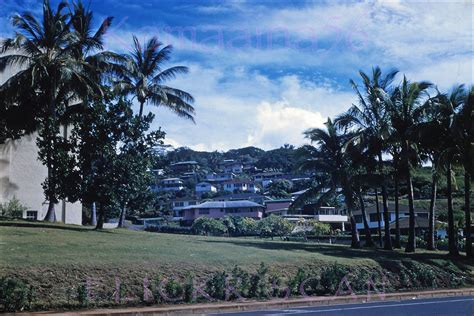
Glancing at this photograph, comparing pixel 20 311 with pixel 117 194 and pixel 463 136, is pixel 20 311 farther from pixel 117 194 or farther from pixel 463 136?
pixel 463 136

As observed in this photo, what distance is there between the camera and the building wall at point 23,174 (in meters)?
30.7

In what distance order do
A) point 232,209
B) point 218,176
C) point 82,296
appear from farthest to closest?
point 218,176
point 232,209
point 82,296

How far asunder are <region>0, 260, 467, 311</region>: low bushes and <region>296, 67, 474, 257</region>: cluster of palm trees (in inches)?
264

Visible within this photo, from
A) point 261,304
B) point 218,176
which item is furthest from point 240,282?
point 218,176

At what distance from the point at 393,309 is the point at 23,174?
81.9 ft

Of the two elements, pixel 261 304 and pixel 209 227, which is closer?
pixel 261 304

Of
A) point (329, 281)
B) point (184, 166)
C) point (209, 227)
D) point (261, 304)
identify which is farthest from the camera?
point (184, 166)

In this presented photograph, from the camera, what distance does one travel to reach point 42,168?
32281mm

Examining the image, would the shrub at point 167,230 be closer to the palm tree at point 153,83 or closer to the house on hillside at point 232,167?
the palm tree at point 153,83

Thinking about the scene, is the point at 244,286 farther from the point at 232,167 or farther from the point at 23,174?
the point at 232,167

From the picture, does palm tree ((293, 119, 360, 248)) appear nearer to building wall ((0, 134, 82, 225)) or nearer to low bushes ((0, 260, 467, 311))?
low bushes ((0, 260, 467, 311))

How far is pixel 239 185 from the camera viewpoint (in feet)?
337

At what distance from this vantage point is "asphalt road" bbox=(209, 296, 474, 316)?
12.6 metres

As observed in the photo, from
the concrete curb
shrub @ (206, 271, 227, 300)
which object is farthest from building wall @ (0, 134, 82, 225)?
the concrete curb
